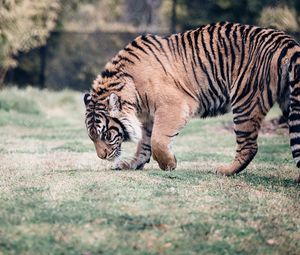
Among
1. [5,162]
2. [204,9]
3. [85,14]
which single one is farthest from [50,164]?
[85,14]

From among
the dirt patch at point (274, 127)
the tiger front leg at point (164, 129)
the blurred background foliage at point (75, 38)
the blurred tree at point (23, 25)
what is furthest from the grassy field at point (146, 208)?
the blurred background foliage at point (75, 38)

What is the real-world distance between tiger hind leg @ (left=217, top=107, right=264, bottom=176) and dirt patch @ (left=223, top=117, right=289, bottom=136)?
5233mm

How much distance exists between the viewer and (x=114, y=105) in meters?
7.13

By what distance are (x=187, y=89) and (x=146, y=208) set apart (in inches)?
93.9

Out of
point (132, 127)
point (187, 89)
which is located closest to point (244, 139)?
point (187, 89)

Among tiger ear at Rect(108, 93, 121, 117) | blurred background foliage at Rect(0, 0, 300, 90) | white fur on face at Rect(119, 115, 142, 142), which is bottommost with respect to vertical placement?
blurred background foliage at Rect(0, 0, 300, 90)

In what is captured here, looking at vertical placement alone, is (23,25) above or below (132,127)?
below

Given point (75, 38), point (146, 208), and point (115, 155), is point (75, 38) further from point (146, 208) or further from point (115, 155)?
point (146, 208)

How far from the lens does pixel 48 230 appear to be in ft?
15.8

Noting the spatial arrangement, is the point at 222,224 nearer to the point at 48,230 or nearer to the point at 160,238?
the point at 160,238

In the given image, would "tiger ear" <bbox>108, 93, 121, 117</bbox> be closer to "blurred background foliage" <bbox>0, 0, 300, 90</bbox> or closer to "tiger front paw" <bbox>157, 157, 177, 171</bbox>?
"tiger front paw" <bbox>157, 157, 177, 171</bbox>

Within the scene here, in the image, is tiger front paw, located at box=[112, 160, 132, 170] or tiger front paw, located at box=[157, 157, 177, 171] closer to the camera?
tiger front paw, located at box=[157, 157, 177, 171]

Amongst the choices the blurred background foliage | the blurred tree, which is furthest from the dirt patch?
the blurred tree

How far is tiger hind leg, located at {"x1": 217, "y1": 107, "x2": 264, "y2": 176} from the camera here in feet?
23.0
